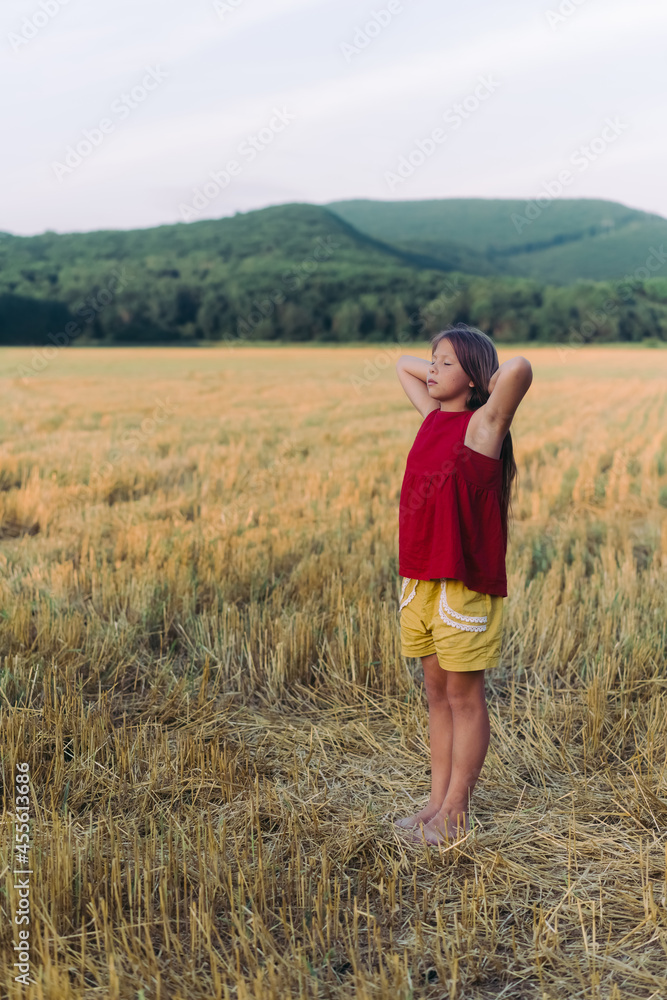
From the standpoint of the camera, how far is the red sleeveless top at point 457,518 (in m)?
2.39

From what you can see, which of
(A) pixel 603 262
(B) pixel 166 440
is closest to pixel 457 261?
(A) pixel 603 262

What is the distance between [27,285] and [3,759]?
74347 mm

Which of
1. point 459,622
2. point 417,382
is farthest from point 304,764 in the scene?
point 417,382

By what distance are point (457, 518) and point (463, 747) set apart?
74 centimetres

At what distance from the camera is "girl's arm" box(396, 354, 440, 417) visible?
2789 mm

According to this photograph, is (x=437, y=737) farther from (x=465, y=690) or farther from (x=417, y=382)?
(x=417, y=382)

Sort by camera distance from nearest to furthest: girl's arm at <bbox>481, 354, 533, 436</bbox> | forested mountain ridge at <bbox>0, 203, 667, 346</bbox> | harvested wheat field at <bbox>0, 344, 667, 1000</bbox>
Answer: harvested wheat field at <bbox>0, 344, 667, 1000</bbox>, girl's arm at <bbox>481, 354, 533, 436</bbox>, forested mountain ridge at <bbox>0, 203, 667, 346</bbox>

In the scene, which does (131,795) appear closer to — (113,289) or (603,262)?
(113,289)

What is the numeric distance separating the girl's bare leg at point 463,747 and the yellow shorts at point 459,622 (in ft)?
0.24

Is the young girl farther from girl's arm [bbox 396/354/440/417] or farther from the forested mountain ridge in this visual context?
the forested mountain ridge

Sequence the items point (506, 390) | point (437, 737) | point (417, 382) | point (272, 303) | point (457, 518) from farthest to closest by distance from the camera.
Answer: point (272, 303)
point (417, 382)
point (437, 737)
point (457, 518)
point (506, 390)

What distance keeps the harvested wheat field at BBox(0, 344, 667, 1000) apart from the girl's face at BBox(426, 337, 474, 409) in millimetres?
1401

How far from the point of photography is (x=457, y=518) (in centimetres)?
240

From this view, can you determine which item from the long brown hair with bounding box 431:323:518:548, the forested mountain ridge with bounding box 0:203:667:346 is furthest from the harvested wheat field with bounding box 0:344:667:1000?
the forested mountain ridge with bounding box 0:203:667:346
